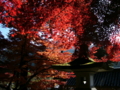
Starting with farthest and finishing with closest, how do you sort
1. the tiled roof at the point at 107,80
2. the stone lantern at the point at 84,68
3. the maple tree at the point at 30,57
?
the tiled roof at the point at 107,80 → the maple tree at the point at 30,57 → the stone lantern at the point at 84,68

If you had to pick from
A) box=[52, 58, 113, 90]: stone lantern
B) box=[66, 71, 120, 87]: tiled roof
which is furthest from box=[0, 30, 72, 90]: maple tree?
box=[66, 71, 120, 87]: tiled roof

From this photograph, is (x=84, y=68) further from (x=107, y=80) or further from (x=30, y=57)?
(x=107, y=80)

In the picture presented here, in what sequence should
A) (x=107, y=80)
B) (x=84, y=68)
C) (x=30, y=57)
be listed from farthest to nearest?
(x=107, y=80), (x=30, y=57), (x=84, y=68)

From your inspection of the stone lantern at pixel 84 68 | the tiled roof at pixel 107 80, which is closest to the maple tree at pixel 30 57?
the stone lantern at pixel 84 68

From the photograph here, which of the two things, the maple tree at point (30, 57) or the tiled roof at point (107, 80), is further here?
the tiled roof at point (107, 80)

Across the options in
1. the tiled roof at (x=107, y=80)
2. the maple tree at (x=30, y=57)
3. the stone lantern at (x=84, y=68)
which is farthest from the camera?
the tiled roof at (x=107, y=80)

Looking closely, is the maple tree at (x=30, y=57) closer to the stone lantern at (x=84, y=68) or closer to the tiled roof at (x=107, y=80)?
Answer: the stone lantern at (x=84, y=68)

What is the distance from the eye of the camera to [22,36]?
21.4 ft

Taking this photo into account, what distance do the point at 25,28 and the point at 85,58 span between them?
2.65 meters

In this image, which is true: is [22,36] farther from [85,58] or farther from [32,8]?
[85,58]

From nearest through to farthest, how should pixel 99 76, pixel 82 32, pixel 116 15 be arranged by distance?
→ 1. pixel 116 15
2. pixel 82 32
3. pixel 99 76

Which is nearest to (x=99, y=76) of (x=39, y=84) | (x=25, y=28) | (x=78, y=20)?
(x=39, y=84)

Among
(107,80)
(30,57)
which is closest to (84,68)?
(30,57)

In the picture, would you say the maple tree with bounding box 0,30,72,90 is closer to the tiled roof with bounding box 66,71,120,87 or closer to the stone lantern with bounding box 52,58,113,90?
the stone lantern with bounding box 52,58,113,90
